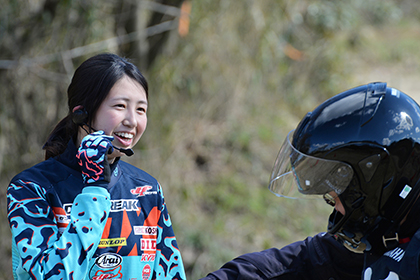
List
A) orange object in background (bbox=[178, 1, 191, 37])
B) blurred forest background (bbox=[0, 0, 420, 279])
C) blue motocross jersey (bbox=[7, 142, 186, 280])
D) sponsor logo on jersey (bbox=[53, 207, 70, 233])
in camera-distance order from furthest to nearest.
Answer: orange object in background (bbox=[178, 1, 191, 37]) < blurred forest background (bbox=[0, 0, 420, 279]) < sponsor logo on jersey (bbox=[53, 207, 70, 233]) < blue motocross jersey (bbox=[7, 142, 186, 280])

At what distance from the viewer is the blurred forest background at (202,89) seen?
167 inches

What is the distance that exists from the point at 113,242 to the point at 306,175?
0.87 metres

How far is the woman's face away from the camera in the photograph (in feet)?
5.68

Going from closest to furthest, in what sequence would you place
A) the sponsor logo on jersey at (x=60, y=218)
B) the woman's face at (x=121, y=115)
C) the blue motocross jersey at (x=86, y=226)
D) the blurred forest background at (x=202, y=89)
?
the blue motocross jersey at (x=86, y=226), the sponsor logo on jersey at (x=60, y=218), the woman's face at (x=121, y=115), the blurred forest background at (x=202, y=89)

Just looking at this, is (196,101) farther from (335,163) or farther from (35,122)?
(335,163)

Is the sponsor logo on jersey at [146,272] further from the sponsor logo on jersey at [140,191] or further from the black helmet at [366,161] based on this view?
the black helmet at [366,161]

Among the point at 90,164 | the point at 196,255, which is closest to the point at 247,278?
the point at 90,164

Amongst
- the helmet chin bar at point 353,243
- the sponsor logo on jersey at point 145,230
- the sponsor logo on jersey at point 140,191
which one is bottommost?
the helmet chin bar at point 353,243

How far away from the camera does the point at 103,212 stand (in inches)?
60.2

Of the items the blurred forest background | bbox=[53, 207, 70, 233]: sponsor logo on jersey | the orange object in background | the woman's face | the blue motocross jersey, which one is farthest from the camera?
the orange object in background

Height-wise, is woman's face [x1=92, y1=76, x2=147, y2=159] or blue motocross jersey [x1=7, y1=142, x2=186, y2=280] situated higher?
woman's face [x1=92, y1=76, x2=147, y2=159]

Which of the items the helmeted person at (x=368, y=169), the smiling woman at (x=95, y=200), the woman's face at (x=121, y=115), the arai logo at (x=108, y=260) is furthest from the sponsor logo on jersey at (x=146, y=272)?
the helmeted person at (x=368, y=169)

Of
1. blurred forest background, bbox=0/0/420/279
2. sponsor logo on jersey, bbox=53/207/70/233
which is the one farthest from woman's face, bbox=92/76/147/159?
blurred forest background, bbox=0/0/420/279

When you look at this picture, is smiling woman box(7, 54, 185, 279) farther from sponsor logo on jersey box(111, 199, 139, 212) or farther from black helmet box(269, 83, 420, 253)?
black helmet box(269, 83, 420, 253)
